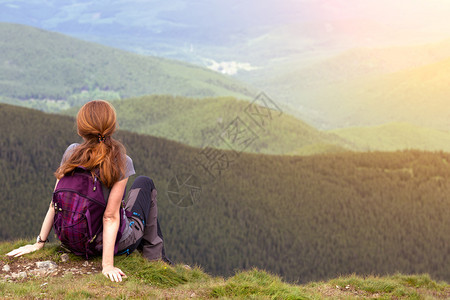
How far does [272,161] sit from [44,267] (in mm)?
40491

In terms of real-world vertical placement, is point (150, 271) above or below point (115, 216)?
below

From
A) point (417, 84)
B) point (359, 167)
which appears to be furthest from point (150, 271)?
point (417, 84)

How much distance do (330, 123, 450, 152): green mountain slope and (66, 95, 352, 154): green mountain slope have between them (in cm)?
830

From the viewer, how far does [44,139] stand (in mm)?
39062

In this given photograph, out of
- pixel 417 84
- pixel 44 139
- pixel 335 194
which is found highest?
pixel 417 84

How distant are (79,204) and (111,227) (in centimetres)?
59

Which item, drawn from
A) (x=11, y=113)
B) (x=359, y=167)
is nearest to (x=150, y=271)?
(x=11, y=113)

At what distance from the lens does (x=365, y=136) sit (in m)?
125

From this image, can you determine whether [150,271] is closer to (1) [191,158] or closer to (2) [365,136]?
(1) [191,158]

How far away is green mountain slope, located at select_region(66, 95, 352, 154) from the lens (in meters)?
109

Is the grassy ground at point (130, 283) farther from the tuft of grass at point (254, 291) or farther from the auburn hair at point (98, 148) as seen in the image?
the auburn hair at point (98, 148)

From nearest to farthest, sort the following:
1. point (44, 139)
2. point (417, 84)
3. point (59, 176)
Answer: point (59, 176) < point (44, 139) < point (417, 84)

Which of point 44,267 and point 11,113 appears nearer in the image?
point 44,267

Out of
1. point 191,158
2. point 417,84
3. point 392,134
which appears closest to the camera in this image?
point 191,158
